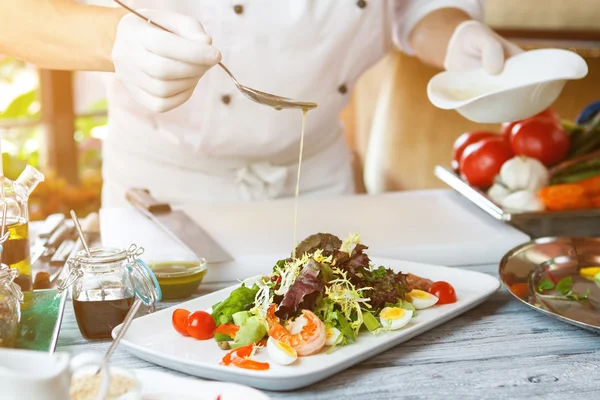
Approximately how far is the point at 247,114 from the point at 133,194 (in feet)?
1.26

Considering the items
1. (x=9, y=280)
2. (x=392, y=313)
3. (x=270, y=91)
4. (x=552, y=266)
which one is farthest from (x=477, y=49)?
(x=9, y=280)

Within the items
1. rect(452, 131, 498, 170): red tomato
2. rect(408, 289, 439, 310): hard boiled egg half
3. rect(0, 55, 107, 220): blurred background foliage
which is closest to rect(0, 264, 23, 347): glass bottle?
rect(408, 289, 439, 310): hard boiled egg half

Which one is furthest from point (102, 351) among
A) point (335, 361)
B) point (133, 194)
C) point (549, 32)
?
point (549, 32)

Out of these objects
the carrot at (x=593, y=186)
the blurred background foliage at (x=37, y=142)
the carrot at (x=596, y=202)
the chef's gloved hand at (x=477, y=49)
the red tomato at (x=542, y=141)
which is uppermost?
the chef's gloved hand at (x=477, y=49)

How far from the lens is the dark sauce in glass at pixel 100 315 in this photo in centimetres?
114

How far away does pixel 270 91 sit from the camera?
1.99 metres

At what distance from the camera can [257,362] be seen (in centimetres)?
103

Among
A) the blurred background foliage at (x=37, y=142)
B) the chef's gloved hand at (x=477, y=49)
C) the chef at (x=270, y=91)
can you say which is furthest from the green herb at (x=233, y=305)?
the blurred background foliage at (x=37, y=142)

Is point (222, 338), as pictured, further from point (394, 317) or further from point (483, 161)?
point (483, 161)

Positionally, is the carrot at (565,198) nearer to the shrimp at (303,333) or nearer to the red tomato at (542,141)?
the red tomato at (542,141)

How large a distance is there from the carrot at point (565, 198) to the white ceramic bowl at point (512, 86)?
0.25m

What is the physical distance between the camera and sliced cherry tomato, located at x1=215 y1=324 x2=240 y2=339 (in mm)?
1126

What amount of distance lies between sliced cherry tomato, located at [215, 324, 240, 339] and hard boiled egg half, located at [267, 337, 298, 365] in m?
0.09

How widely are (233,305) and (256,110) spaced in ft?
3.04
